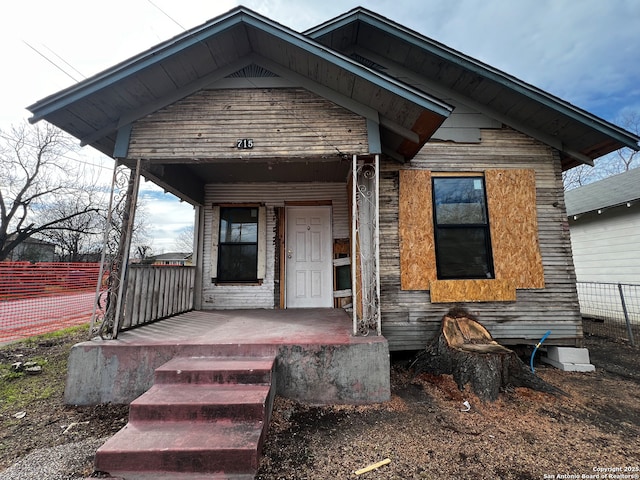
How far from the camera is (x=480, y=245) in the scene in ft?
13.8

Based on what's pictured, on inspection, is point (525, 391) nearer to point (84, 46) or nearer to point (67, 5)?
point (84, 46)

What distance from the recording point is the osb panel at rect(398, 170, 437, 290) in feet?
13.3

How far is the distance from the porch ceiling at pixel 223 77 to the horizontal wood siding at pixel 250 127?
0.50ft

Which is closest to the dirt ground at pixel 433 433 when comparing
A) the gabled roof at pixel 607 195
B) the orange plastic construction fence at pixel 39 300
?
the orange plastic construction fence at pixel 39 300

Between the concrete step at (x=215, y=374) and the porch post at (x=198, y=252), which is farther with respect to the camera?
the porch post at (x=198, y=252)

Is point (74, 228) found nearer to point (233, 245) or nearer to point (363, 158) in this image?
point (233, 245)

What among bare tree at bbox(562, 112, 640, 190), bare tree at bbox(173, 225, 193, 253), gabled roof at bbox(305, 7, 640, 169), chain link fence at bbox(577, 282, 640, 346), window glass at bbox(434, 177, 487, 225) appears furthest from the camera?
bare tree at bbox(173, 225, 193, 253)

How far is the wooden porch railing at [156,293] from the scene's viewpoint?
3.55 metres

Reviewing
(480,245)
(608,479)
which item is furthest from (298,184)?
(608,479)

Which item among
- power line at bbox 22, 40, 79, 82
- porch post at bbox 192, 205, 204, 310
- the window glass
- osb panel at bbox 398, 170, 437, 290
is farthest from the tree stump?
power line at bbox 22, 40, 79, 82

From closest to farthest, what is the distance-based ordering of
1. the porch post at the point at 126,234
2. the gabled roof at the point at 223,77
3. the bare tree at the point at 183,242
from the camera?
the gabled roof at the point at 223,77 → the porch post at the point at 126,234 → the bare tree at the point at 183,242

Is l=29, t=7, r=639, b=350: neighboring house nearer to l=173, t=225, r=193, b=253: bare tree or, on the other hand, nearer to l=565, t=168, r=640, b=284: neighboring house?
l=565, t=168, r=640, b=284: neighboring house

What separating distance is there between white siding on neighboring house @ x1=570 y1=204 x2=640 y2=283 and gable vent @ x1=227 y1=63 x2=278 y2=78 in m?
8.95

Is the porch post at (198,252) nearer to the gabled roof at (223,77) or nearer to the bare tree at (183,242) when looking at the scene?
the gabled roof at (223,77)
